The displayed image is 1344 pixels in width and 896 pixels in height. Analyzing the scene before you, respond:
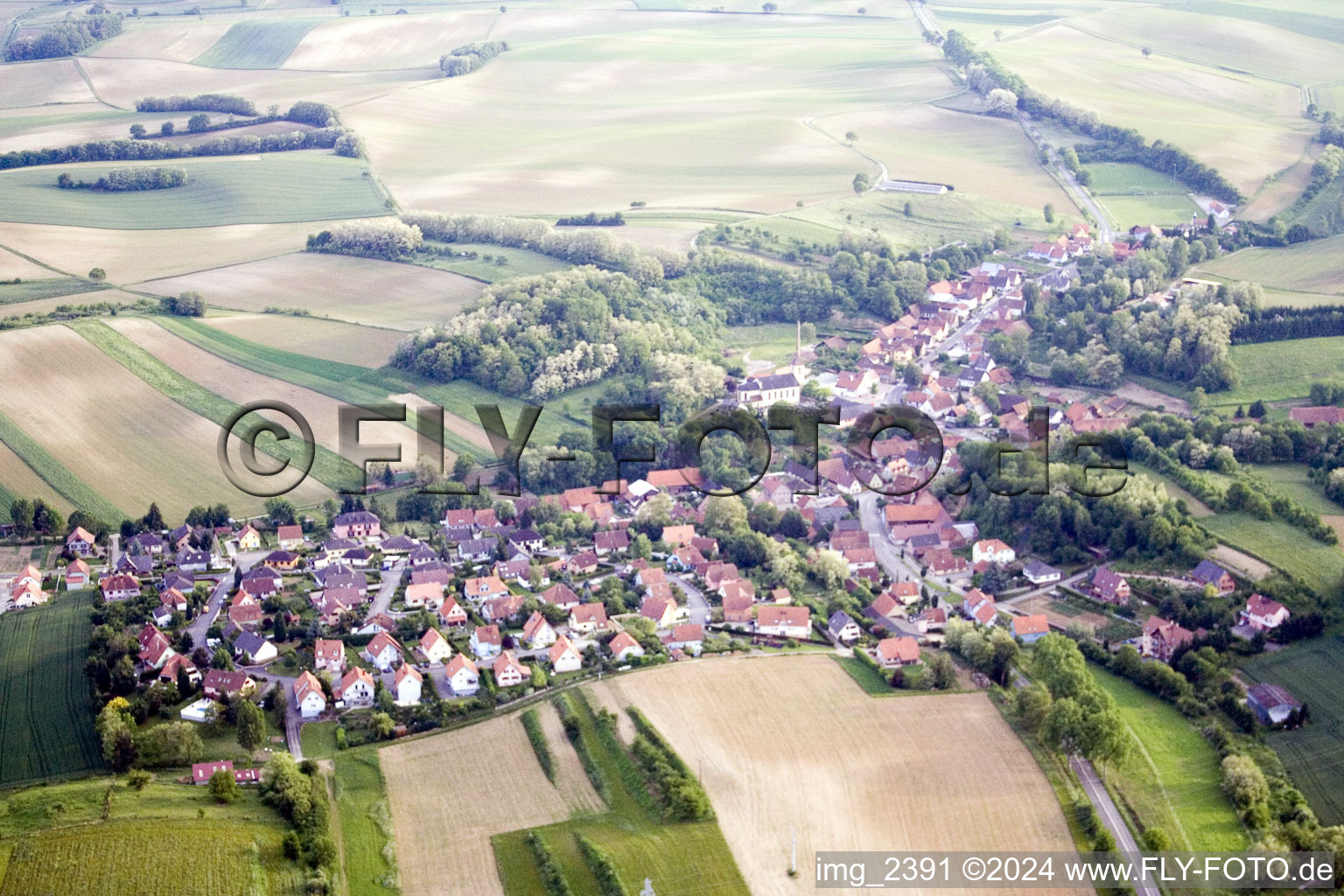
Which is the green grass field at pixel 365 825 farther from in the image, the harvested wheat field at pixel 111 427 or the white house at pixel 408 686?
the harvested wheat field at pixel 111 427

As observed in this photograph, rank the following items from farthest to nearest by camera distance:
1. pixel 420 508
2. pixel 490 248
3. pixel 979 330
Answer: pixel 490 248, pixel 979 330, pixel 420 508

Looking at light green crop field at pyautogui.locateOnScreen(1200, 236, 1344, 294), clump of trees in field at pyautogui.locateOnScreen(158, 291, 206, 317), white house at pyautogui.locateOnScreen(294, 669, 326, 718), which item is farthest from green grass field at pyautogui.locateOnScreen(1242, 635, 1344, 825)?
clump of trees in field at pyautogui.locateOnScreen(158, 291, 206, 317)

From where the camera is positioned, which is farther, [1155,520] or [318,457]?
[318,457]

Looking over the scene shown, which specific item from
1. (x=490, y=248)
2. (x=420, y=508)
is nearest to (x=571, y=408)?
(x=420, y=508)

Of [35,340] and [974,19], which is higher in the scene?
[974,19]

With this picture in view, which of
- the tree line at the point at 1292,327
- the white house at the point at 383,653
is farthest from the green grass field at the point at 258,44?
the white house at the point at 383,653

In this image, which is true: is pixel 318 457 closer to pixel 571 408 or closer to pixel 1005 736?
pixel 571 408

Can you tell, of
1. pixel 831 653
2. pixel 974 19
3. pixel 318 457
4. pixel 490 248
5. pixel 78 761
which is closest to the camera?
pixel 78 761

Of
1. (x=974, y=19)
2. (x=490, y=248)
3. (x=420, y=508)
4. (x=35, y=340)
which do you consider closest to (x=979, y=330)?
(x=490, y=248)
